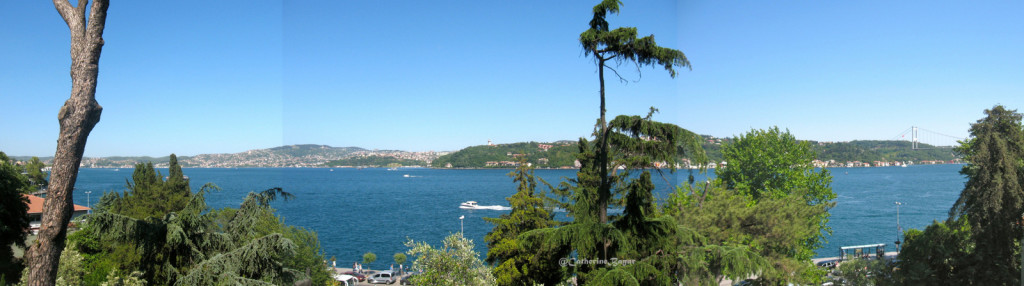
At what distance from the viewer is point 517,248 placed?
1033 cm

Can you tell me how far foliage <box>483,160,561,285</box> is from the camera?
34.9 ft

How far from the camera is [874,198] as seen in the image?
44.6 m

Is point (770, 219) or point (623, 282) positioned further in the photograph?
point (770, 219)

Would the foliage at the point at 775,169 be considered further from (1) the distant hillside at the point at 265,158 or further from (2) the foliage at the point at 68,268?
(1) the distant hillside at the point at 265,158

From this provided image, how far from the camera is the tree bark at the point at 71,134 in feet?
10.5

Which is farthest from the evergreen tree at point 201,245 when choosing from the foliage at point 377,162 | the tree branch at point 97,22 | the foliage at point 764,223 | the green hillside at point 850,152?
the foliage at point 377,162

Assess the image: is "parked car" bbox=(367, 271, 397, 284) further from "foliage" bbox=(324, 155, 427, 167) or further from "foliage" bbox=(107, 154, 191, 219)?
"foliage" bbox=(324, 155, 427, 167)

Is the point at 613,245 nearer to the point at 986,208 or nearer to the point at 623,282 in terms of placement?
the point at 623,282

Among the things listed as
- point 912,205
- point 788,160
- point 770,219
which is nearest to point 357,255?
point 788,160

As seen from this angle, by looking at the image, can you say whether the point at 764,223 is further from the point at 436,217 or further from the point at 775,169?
the point at 436,217

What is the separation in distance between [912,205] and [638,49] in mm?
41737

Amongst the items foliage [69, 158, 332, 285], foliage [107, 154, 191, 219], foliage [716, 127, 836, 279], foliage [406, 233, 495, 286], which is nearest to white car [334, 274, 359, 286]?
foliage [107, 154, 191, 219]

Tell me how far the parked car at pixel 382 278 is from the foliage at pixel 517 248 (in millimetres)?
10662

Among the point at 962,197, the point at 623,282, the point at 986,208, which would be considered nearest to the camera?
the point at 623,282
